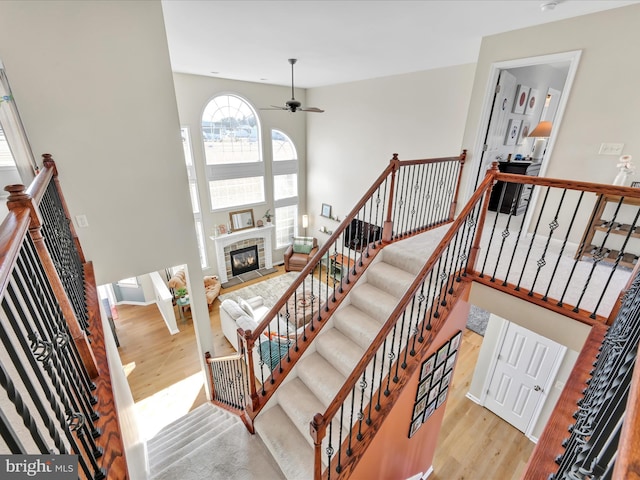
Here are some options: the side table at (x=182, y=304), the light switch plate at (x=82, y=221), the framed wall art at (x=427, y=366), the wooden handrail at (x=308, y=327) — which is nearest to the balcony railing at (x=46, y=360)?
the wooden handrail at (x=308, y=327)

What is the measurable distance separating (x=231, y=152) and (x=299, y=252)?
3.78 metres

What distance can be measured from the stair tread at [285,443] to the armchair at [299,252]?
6.70m

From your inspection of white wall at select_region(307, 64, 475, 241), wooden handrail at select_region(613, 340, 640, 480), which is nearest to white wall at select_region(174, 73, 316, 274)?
white wall at select_region(307, 64, 475, 241)

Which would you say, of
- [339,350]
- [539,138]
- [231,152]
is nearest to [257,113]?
[231,152]

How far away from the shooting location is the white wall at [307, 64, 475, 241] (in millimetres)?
5668

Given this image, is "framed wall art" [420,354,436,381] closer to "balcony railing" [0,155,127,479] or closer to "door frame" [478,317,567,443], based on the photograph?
"door frame" [478,317,567,443]

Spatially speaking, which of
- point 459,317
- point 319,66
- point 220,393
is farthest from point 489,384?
point 319,66

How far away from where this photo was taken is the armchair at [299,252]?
9.54 m

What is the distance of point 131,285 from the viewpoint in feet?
26.4

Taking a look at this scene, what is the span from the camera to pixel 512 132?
5020 mm

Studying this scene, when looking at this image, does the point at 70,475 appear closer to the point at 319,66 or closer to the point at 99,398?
the point at 99,398

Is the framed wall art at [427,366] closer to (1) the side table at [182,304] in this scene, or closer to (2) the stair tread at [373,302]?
(2) the stair tread at [373,302]

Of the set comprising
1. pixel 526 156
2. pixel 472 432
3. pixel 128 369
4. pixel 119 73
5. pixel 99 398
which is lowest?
pixel 128 369

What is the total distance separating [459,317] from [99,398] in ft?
9.78
